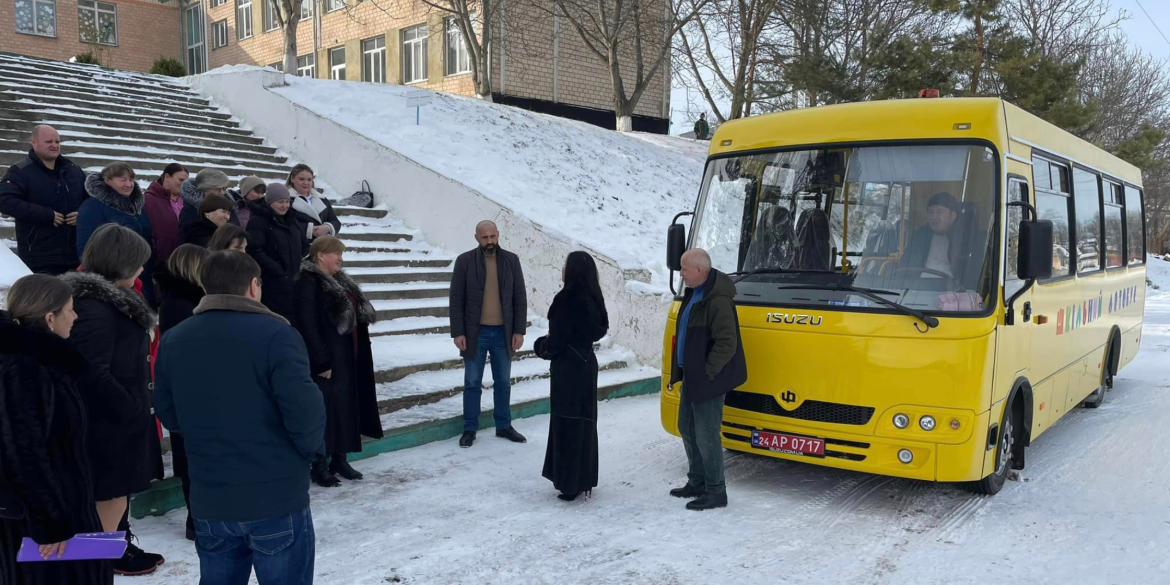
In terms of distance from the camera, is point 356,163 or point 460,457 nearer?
point 460,457

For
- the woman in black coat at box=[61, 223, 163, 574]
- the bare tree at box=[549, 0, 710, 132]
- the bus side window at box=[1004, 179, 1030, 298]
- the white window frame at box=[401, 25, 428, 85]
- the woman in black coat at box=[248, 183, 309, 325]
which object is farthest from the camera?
the white window frame at box=[401, 25, 428, 85]

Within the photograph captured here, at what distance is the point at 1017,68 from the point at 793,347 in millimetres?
18504

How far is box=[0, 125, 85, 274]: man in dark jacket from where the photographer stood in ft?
20.2

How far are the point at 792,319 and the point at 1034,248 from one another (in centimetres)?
154

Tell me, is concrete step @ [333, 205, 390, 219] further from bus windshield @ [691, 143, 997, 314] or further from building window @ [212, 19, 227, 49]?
building window @ [212, 19, 227, 49]

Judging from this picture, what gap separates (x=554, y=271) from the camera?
1081 cm

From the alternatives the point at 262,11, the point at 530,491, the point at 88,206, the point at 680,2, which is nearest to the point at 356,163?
the point at 88,206

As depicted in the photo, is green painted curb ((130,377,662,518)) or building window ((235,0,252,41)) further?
building window ((235,0,252,41))

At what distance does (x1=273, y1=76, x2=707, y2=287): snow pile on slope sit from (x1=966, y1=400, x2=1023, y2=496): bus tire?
17.1 ft

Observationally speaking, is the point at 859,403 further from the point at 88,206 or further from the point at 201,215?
→ the point at 88,206

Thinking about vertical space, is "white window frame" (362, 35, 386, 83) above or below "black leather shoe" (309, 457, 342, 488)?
above

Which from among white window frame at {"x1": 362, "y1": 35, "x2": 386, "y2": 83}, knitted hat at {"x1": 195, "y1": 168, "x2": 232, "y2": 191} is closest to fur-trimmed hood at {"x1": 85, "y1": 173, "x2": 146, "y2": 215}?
knitted hat at {"x1": 195, "y1": 168, "x2": 232, "y2": 191}

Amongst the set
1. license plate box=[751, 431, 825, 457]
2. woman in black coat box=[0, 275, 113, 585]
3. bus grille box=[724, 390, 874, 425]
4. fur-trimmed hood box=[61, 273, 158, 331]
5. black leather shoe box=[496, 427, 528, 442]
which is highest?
fur-trimmed hood box=[61, 273, 158, 331]

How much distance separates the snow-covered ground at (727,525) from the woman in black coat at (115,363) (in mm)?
639
